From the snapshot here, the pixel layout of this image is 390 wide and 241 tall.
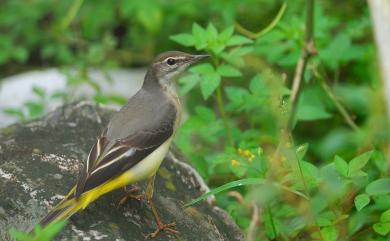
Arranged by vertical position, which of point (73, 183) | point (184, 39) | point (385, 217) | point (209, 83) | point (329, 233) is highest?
point (184, 39)

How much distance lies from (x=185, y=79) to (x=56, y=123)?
40.7 inches

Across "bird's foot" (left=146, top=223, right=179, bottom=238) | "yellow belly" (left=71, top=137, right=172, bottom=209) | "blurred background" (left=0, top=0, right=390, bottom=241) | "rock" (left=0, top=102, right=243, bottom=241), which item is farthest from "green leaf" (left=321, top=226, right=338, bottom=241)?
"yellow belly" (left=71, top=137, right=172, bottom=209)

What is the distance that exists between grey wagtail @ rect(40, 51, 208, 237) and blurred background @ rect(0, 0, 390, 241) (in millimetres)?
331

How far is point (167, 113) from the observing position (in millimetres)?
5246

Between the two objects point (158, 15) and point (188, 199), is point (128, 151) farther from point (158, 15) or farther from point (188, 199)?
point (158, 15)

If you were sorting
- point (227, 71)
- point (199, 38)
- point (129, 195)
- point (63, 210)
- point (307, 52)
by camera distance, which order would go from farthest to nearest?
point (199, 38) < point (227, 71) < point (129, 195) < point (63, 210) < point (307, 52)

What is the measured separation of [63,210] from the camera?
13.9ft

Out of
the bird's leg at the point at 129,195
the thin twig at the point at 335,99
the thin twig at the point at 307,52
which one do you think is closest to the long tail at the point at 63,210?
the bird's leg at the point at 129,195

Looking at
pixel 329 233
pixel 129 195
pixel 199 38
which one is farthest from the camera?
pixel 199 38

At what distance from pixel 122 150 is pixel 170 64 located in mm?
1278

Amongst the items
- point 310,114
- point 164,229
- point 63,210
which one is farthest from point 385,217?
point 63,210

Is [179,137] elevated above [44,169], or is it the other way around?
[44,169]

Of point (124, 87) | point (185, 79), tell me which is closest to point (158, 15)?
point (124, 87)

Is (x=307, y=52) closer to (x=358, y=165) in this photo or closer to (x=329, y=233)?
(x=358, y=165)
